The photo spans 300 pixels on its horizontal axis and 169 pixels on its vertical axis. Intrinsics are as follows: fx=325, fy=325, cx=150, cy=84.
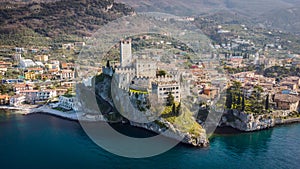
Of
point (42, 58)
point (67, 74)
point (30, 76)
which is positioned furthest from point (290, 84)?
point (42, 58)

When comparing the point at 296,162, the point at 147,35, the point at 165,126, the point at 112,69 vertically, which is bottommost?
the point at 296,162

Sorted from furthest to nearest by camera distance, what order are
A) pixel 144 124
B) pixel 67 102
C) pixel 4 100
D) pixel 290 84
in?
pixel 290 84
pixel 4 100
pixel 67 102
pixel 144 124

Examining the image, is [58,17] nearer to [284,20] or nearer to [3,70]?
[3,70]

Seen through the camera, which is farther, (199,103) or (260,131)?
(199,103)

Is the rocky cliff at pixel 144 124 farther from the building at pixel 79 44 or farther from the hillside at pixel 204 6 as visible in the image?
the hillside at pixel 204 6

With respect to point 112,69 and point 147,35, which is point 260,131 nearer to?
point 112,69

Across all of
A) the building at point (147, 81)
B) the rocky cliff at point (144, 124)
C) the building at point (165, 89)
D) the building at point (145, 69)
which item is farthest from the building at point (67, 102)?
the building at point (165, 89)

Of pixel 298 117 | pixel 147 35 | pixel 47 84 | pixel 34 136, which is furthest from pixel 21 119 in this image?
pixel 147 35

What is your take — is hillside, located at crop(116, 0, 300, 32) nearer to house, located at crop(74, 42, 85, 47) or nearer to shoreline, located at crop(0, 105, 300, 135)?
house, located at crop(74, 42, 85, 47)
